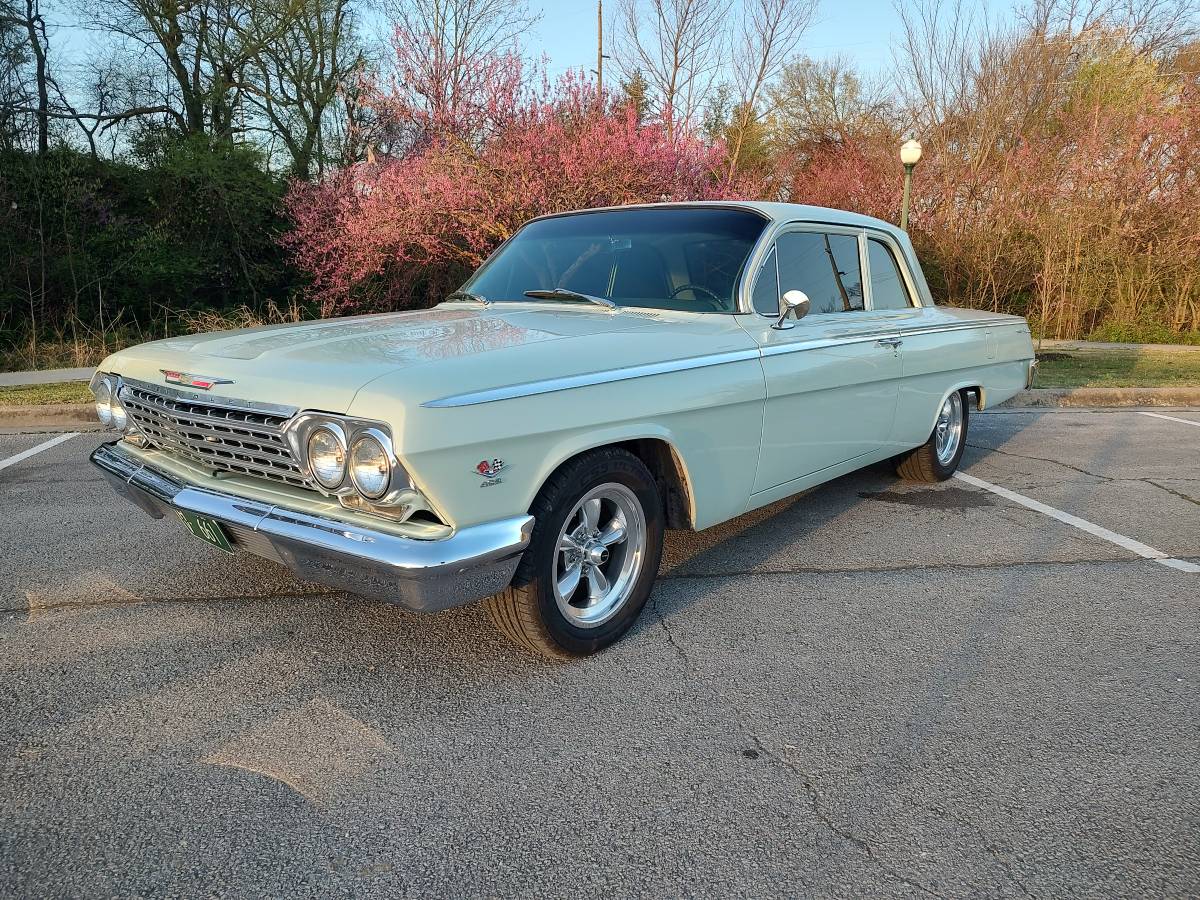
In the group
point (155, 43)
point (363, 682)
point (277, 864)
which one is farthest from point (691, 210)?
point (155, 43)

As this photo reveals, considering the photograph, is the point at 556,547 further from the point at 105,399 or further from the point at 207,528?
the point at 105,399

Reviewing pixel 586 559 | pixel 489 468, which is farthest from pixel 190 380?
pixel 586 559

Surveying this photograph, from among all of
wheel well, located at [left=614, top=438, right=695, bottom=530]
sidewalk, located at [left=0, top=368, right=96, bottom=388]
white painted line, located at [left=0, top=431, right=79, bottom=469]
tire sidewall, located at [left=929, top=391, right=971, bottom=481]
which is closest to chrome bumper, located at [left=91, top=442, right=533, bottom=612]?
wheel well, located at [left=614, top=438, right=695, bottom=530]

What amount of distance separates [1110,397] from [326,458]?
969 cm

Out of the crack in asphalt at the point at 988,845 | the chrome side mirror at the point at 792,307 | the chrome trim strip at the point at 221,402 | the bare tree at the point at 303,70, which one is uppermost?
the bare tree at the point at 303,70

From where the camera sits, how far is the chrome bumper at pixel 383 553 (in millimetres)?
2387

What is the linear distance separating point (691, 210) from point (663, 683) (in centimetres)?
230

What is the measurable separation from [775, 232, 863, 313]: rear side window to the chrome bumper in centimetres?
211

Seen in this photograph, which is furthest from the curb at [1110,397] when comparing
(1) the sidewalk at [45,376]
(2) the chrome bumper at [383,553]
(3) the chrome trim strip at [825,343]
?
(1) the sidewalk at [45,376]

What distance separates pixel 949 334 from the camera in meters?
5.14

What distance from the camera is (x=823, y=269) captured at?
4.37m

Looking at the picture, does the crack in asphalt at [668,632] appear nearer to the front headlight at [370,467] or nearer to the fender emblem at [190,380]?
the front headlight at [370,467]

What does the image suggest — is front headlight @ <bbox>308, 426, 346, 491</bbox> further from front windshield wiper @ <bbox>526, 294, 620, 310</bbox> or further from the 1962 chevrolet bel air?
front windshield wiper @ <bbox>526, 294, 620, 310</bbox>

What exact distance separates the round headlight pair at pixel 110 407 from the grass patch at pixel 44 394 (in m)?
5.03
